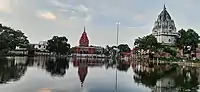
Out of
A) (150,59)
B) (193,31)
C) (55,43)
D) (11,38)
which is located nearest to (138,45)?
(150,59)

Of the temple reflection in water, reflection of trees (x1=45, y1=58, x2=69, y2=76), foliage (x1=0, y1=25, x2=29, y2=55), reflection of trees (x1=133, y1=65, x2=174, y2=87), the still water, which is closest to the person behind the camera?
the still water

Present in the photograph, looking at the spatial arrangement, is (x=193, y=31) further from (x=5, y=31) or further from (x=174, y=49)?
(x=5, y=31)

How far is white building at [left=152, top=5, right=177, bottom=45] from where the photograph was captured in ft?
378

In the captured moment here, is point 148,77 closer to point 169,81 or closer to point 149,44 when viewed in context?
point 169,81

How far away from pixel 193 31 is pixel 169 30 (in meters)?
33.3

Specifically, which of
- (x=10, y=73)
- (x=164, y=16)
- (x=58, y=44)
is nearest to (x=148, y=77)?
(x=10, y=73)

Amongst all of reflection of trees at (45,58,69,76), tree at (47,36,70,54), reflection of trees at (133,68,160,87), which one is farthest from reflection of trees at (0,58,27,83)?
tree at (47,36,70,54)

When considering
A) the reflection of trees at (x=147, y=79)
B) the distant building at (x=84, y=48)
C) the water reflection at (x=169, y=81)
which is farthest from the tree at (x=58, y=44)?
the reflection of trees at (x=147, y=79)

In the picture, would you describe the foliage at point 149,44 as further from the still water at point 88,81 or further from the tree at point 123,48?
the tree at point 123,48

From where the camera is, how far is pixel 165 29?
377 ft

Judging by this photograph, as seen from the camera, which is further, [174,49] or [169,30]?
[169,30]

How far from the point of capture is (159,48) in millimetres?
86375

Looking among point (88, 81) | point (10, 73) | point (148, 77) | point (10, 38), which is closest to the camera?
point (88, 81)

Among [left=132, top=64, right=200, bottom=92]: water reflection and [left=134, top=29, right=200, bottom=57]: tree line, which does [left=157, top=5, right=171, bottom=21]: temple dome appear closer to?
[left=134, top=29, right=200, bottom=57]: tree line
